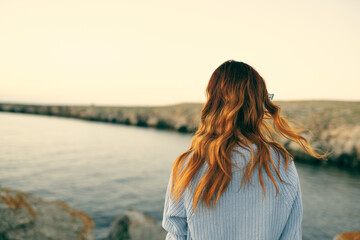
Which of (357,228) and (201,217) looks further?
(357,228)

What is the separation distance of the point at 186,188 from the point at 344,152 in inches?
722

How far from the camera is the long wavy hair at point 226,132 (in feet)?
4.39

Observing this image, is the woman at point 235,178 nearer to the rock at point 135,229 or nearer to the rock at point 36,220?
A: the rock at point 135,229

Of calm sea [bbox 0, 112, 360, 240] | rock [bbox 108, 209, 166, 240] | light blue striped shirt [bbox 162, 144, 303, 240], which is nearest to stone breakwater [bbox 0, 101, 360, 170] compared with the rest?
light blue striped shirt [bbox 162, 144, 303, 240]

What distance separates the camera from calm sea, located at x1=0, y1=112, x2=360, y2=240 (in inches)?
335

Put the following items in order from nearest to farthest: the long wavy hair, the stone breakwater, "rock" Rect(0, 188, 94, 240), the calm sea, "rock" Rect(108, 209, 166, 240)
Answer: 1. the long wavy hair
2. "rock" Rect(0, 188, 94, 240)
3. "rock" Rect(108, 209, 166, 240)
4. the calm sea
5. the stone breakwater

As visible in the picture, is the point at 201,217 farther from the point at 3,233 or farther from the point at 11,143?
the point at 11,143

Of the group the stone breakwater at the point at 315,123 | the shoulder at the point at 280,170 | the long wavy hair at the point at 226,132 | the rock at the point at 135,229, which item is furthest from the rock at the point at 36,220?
the shoulder at the point at 280,170

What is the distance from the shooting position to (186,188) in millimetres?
1455

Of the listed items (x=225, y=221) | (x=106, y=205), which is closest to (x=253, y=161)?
(x=225, y=221)

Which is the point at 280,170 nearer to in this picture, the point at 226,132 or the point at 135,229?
the point at 226,132

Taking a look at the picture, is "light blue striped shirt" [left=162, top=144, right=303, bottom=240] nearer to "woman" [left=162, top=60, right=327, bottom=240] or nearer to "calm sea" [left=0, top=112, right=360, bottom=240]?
"woman" [left=162, top=60, right=327, bottom=240]

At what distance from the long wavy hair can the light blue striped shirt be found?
38mm

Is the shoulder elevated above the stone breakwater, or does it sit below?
above
